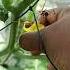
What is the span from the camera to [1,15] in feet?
1.94

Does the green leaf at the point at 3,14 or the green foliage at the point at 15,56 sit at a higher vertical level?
the green leaf at the point at 3,14

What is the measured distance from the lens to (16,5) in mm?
506

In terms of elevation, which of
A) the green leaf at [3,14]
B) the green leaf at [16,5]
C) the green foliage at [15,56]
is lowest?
the green foliage at [15,56]

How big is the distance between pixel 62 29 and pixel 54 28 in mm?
16

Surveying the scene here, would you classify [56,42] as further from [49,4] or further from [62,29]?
[49,4]

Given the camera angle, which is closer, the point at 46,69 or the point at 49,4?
the point at 46,69

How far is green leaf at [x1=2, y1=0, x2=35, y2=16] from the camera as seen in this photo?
1.63 feet

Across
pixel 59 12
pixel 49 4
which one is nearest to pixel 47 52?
pixel 59 12

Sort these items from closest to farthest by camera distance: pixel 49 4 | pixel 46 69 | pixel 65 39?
pixel 65 39 → pixel 46 69 → pixel 49 4

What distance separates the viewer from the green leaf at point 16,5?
0.50 meters

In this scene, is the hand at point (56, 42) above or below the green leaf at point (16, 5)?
below

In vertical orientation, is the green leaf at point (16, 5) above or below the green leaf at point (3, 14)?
above

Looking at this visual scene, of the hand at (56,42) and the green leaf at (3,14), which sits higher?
the green leaf at (3,14)

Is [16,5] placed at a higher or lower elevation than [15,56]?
higher
